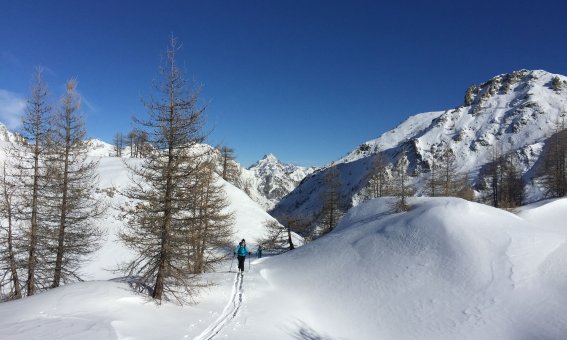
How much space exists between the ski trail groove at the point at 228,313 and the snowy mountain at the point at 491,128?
9124 centimetres

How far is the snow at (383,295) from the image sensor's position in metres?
11.4

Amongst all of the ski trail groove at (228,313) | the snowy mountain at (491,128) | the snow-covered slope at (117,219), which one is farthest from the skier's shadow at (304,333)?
the snowy mountain at (491,128)

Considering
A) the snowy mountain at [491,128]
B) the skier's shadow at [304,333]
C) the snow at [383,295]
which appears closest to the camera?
the snow at [383,295]

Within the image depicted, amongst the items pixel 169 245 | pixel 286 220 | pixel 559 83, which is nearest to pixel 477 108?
pixel 559 83

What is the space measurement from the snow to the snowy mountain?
287ft

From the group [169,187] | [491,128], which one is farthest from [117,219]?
[491,128]

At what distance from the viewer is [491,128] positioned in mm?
133875

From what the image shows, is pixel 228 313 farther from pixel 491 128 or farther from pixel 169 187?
pixel 491 128

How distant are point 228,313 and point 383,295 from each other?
796 centimetres

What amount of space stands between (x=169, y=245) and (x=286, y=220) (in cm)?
2471

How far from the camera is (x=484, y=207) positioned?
2233 centimetres

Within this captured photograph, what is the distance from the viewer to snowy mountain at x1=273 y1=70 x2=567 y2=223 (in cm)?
12069

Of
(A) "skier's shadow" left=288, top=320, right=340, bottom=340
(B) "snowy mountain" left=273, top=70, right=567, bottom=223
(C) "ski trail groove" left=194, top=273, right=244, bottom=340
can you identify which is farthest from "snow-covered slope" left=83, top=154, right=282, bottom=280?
(B) "snowy mountain" left=273, top=70, right=567, bottom=223

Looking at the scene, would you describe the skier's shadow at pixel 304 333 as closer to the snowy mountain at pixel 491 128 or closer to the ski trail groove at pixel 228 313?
the ski trail groove at pixel 228 313
